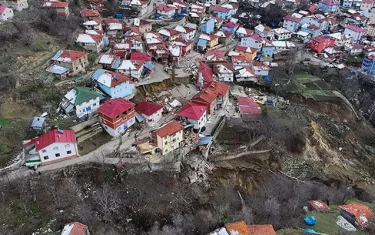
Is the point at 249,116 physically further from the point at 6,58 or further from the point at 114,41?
the point at 6,58

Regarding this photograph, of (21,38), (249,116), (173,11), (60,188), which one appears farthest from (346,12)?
(60,188)

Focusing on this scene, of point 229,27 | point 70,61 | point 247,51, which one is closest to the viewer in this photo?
point 70,61

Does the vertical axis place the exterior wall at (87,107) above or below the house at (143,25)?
below

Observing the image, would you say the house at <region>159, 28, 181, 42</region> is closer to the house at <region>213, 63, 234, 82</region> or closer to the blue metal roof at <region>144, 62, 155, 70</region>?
the house at <region>213, 63, 234, 82</region>

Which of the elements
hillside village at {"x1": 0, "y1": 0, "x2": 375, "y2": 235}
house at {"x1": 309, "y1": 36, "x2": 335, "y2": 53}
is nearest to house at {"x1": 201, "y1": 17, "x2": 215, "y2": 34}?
hillside village at {"x1": 0, "y1": 0, "x2": 375, "y2": 235}

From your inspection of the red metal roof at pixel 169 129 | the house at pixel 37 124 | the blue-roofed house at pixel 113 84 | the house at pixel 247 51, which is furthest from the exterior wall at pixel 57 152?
the house at pixel 247 51

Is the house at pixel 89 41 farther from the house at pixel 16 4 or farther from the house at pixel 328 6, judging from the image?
the house at pixel 328 6

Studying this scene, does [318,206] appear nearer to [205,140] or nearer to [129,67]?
[205,140]

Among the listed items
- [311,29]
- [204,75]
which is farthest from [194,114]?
[311,29]
